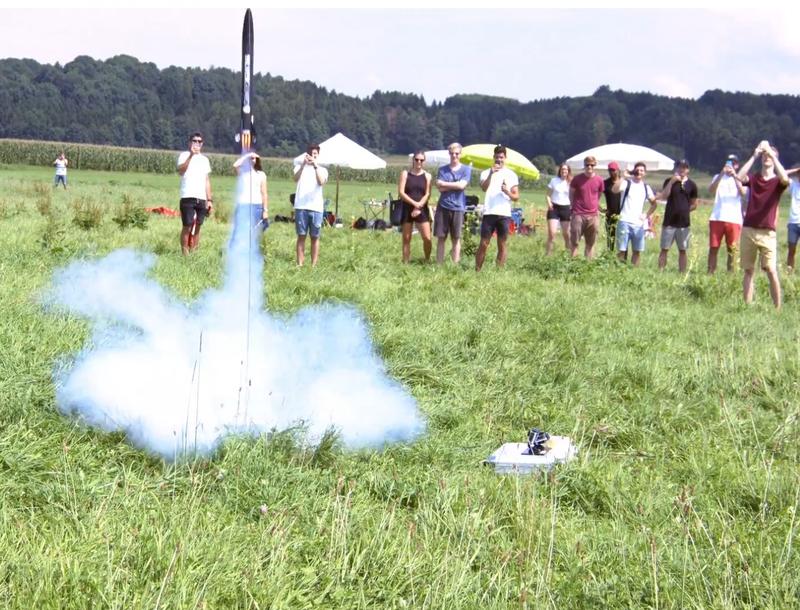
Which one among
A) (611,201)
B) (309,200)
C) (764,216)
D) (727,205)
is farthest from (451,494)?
(611,201)

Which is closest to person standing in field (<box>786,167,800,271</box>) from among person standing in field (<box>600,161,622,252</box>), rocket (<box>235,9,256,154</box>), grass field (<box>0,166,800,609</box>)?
person standing in field (<box>600,161,622,252</box>)

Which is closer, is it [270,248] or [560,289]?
[560,289]

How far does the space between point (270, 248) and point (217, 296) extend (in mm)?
5566

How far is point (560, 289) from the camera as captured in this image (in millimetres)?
11211

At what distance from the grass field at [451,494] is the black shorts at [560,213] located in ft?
27.0

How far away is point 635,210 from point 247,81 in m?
9.16

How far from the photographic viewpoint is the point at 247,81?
659 centimetres

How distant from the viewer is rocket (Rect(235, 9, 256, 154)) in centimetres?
648

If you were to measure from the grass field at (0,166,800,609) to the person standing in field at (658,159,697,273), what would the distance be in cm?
600

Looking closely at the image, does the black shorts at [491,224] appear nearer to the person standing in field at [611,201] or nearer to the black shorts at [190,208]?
the person standing in field at [611,201]

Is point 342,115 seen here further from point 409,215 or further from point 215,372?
point 215,372

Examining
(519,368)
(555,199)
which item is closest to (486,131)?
(555,199)

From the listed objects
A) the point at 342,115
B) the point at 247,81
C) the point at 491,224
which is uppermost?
the point at 342,115

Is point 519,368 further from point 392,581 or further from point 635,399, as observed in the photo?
point 392,581
